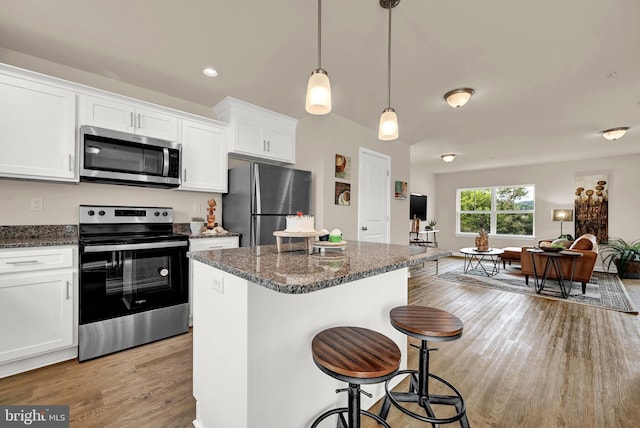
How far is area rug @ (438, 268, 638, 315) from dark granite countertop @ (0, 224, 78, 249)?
524cm

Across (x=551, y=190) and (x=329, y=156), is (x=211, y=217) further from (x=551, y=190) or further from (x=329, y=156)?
(x=551, y=190)

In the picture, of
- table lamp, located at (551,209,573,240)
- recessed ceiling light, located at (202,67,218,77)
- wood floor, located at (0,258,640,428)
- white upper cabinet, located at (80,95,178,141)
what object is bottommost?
wood floor, located at (0,258,640,428)

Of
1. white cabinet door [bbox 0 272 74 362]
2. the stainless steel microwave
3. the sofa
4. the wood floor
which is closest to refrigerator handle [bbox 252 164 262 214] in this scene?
the stainless steel microwave

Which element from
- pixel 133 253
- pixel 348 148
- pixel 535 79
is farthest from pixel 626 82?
pixel 133 253

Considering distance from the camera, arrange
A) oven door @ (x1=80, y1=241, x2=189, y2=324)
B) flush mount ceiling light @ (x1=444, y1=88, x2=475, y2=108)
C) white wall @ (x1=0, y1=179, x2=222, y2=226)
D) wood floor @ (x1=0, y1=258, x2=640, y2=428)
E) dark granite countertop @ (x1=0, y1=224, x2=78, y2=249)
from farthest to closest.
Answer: flush mount ceiling light @ (x1=444, y1=88, x2=475, y2=108) → white wall @ (x1=0, y1=179, x2=222, y2=226) → oven door @ (x1=80, y1=241, x2=189, y2=324) → dark granite countertop @ (x1=0, y1=224, x2=78, y2=249) → wood floor @ (x1=0, y1=258, x2=640, y2=428)

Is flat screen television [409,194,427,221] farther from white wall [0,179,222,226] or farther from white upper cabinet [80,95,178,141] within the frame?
white upper cabinet [80,95,178,141]

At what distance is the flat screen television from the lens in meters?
7.20

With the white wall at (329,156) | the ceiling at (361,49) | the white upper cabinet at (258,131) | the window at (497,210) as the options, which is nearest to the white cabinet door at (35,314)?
the ceiling at (361,49)

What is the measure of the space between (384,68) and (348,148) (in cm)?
150

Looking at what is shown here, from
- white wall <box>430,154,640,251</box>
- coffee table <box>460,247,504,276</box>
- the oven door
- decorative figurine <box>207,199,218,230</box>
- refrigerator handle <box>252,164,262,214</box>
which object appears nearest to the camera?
the oven door

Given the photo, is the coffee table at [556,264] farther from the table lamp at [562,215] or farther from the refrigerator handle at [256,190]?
the refrigerator handle at [256,190]

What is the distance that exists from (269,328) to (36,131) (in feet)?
8.06

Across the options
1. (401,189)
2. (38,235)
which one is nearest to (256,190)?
(38,235)

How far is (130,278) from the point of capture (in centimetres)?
236
